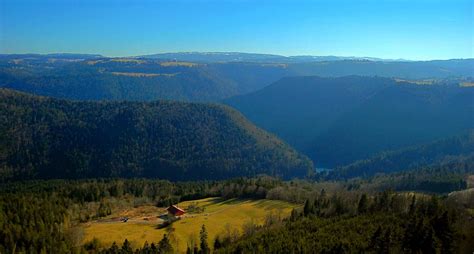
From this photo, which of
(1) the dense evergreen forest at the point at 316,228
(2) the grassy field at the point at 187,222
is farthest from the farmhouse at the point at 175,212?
(1) the dense evergreen forest at the point at 316,228

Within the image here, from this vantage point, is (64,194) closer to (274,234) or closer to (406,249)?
(274,234)

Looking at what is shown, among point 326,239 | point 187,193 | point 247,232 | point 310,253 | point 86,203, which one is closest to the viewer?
point 310,253

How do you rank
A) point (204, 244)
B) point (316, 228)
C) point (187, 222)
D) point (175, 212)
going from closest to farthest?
point (204, 244) → point (316, 228) → point (187, 222) → point (175, 212)

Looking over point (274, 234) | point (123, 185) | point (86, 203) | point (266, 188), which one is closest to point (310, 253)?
point (274, 234)

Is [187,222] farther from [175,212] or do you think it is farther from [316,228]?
[316,228]

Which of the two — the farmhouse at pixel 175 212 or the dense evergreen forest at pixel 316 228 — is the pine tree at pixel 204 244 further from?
the farmhouse at pixel 175 212

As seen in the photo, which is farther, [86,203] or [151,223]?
[86,203]

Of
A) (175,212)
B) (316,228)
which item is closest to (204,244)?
(316,228)

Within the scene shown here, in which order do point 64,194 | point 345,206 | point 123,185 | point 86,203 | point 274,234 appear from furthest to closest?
point 123,185 < point 64,194 < point 86,203 < point 345,206 < point 274,234

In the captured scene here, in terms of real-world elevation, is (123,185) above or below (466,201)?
below
